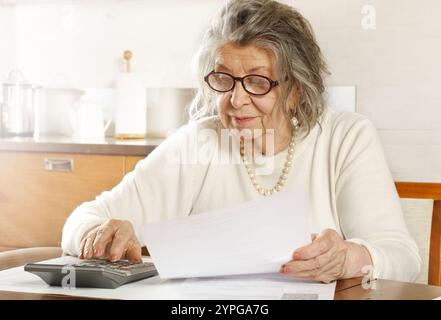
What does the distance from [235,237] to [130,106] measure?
6.01ft

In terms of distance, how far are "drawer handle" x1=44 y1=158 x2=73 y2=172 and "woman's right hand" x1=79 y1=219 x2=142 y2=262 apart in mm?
1291

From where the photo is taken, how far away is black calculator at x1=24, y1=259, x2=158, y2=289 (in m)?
1.08

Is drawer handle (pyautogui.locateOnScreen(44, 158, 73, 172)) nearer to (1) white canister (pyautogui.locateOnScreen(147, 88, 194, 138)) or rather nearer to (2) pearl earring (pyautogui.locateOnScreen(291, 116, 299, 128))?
(1) white canister (pyautogui.locateOnScreen(147, 88, 194, 138))

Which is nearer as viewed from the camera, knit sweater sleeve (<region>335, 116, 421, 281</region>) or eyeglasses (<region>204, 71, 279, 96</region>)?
knit sweater sleeve (<region>335, 116, 421, 281</region>)

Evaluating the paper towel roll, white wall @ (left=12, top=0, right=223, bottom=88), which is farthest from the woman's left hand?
white wall @ (left=12, top=0, right=223, bottom=88)

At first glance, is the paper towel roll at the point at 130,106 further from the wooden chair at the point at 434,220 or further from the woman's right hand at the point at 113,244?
the woman's right hand at the point at 113,244

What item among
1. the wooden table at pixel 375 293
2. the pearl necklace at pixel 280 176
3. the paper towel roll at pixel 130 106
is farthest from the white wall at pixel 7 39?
the wooden table at pixel 375 293

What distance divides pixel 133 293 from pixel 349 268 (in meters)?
0.36

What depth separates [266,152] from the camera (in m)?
1.69

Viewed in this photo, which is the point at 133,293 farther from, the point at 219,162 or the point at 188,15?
the point at 188,15

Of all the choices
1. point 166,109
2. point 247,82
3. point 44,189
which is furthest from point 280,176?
point 166,109

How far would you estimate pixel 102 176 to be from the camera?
2504 millimetres
